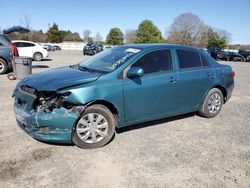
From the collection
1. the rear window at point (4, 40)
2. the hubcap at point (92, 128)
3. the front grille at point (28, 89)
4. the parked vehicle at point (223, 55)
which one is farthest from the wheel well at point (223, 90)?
the parked vehicle at point (223, 55)

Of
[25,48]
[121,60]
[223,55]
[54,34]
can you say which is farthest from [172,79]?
[54,34]

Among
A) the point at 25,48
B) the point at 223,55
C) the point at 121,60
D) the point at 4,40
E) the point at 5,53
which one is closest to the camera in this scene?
the point at 121,60

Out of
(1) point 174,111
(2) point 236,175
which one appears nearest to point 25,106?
(1) point 174,111

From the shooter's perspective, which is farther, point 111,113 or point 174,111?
point 174,111

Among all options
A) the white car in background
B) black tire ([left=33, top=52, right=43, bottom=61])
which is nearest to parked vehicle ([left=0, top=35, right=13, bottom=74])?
the white car in background

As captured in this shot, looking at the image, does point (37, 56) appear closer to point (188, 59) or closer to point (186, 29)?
point (188, 59)

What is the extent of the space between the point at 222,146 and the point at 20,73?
27.4 feet

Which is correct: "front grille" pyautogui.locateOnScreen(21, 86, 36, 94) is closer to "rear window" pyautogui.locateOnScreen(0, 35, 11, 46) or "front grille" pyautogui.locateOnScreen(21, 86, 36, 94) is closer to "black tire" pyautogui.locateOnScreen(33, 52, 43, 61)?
"rear window" pyautogui.locateOnScreen(0, 35, 11, 46)

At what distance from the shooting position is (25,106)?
4.19m

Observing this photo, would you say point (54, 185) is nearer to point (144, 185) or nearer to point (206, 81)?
point (144, 185)

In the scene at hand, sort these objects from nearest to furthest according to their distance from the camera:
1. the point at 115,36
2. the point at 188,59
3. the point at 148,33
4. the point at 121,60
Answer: the point at 121,60 < the point at 188,59 < the point at 148,33 < the point at 115,36

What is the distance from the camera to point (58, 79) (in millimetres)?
4285

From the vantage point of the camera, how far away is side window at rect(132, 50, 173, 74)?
482 centimetres

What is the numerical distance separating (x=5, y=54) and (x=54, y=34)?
6948 centimetres
